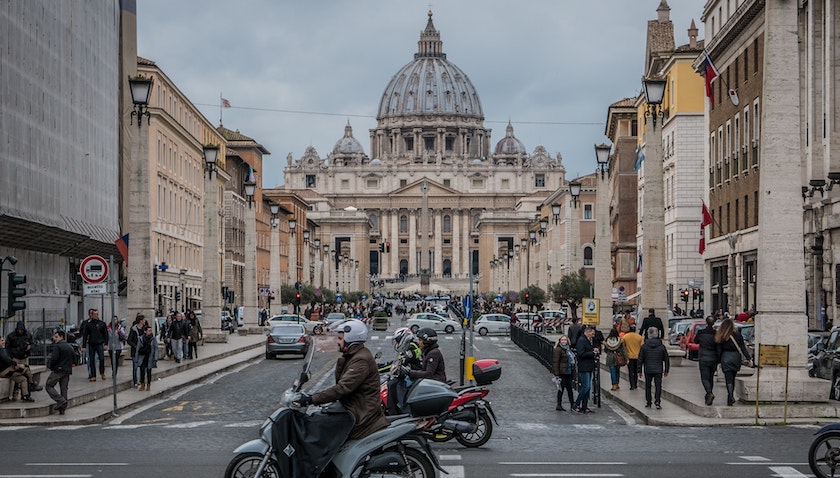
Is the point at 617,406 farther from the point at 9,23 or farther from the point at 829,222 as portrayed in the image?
the point at 9,23

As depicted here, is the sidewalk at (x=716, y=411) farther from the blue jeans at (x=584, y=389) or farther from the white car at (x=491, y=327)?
the white car at (x=491, y=327)

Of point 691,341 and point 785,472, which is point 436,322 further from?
point 785,472

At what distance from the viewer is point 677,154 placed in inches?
2650

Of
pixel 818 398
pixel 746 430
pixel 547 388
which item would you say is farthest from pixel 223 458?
pixel 547 388

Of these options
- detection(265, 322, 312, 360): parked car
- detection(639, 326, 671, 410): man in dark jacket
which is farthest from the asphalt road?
detection(265, 322, 312, 360): parked car

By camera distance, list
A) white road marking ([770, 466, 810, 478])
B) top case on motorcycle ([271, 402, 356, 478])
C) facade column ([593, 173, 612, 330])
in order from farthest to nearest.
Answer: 1. facade column ([593, 173, 612, 330])
2. white road marking ([770, 466, 810, 478])
3. top case on motorcycle ([271, 402, 356, 478])

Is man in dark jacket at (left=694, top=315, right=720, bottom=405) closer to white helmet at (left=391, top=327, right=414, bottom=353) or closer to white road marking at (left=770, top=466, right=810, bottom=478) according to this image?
white helmet at (left=391, top=327, right=414, bottom=353)

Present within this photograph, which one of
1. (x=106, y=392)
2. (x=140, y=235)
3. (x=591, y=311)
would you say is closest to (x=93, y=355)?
(x=106, y=392)

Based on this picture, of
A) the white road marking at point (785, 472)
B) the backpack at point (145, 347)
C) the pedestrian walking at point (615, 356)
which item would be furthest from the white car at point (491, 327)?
the white road marking at point (785, 472)

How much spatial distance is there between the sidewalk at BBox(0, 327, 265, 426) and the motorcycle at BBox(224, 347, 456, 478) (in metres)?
10.8

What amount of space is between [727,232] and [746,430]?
124ft

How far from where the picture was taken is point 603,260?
42750mm

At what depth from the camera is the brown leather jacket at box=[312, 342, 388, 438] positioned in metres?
11.4

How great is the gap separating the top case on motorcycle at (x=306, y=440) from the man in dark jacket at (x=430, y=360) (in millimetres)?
6468
